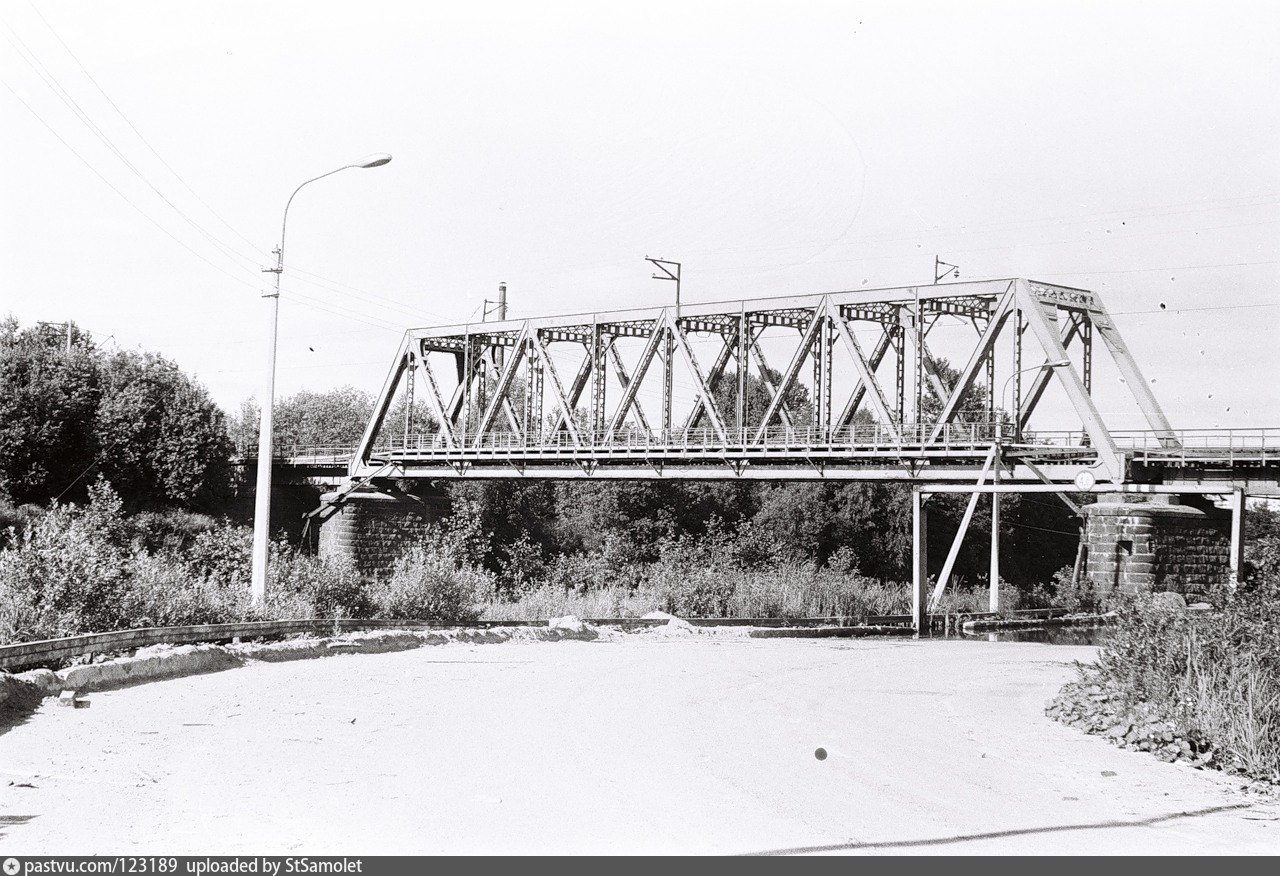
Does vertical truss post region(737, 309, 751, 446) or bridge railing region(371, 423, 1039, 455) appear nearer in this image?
bridge railing region(371, 423, 1039, 455)

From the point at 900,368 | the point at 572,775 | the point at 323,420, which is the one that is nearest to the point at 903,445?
the point at 900,368

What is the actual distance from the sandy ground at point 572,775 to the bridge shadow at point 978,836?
0.03 m

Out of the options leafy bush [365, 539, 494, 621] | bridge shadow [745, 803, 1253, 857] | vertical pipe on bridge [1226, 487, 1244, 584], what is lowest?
leafy bush [365, 539, 494, 621]

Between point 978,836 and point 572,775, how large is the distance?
3.12 metres

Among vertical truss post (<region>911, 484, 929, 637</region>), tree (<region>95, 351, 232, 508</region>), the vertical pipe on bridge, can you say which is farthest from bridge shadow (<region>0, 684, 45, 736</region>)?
tree (<region>95, 351, 232, 508</region>)

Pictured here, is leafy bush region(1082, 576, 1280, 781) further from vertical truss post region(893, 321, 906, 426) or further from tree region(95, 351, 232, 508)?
tree region(95, 351, 232, 508)

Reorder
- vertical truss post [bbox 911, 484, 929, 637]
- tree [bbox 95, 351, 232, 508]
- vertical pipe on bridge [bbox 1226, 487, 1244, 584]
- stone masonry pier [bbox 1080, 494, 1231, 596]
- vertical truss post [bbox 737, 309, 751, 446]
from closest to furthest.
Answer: vertical pipe on bridge [bbox 1226, 487, 1244, 584], vertical truss post [bbox 911, 484, 929, 637], stone masonry pier [bbox 1080, 494, 1231, 596], vertical truss post [bbox 737, 309, 751, 446], tree [bbox 95, 351, 232, 508]

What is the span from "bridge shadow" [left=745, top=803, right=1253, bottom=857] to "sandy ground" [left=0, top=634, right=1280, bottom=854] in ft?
0.09

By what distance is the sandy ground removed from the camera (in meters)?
7.57

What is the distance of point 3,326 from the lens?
52156mm

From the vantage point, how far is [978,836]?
8.05 m

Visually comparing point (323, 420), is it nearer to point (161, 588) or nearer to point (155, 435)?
point (155, 435)

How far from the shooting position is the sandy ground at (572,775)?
7.57m

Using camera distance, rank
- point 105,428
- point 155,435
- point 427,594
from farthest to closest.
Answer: point 155,435 < point 105,428 < point 427,594
